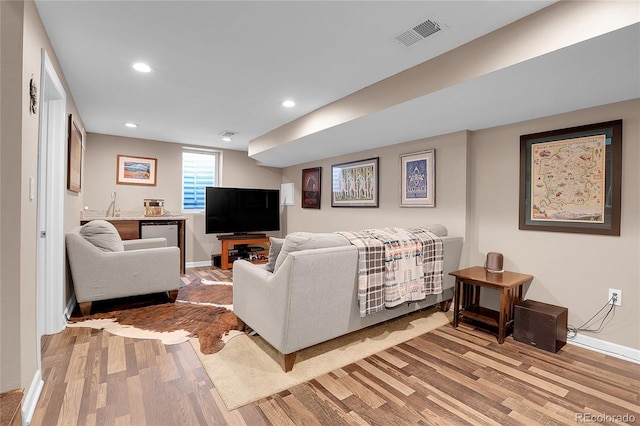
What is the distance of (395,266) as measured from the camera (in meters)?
2.53

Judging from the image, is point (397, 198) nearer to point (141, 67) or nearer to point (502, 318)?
point (502, 318)

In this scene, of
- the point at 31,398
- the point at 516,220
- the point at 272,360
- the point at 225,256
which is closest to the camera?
the point at 31,398

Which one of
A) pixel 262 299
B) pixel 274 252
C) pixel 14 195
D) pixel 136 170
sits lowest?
pixel 262 299

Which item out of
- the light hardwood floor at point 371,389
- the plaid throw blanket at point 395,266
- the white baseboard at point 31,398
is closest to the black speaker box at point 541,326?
the light hardwood floor at point 371,389

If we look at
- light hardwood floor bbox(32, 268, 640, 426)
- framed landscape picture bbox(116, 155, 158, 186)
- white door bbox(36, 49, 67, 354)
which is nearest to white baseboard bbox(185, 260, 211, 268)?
framed landscape picture bbox(116, 155, 158, 186)

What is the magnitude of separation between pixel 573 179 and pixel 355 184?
2629 millimetres

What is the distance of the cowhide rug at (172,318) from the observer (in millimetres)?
2582

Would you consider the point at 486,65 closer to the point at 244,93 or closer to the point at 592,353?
the point at 244,93

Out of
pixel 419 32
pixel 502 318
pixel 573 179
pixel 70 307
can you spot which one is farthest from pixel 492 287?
pixel 70 307

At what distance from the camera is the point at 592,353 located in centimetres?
239

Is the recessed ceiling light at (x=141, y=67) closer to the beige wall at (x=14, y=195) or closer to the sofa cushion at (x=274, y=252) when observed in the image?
the beige wall at (x=14, y=195)

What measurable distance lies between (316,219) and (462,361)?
3.57m

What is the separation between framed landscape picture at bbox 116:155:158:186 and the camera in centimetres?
496

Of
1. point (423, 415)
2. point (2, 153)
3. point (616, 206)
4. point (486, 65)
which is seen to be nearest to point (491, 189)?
point (616, 206)
